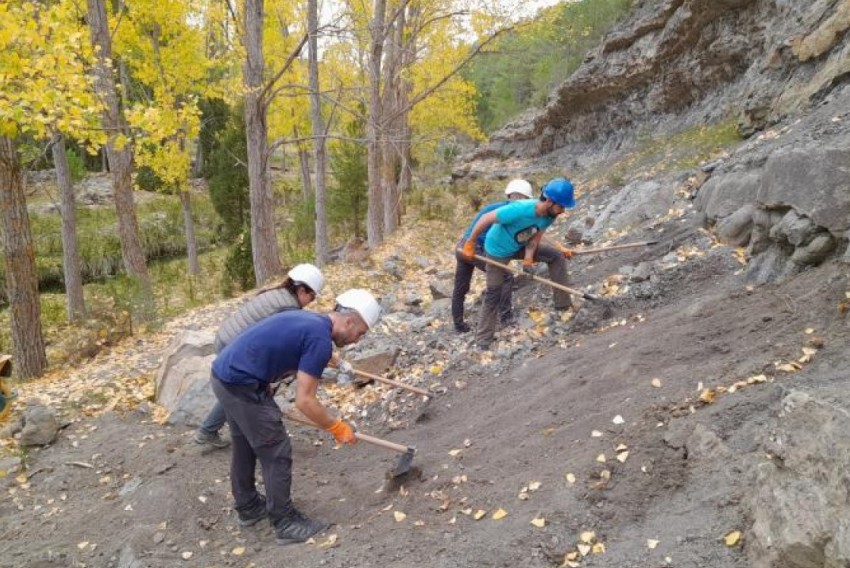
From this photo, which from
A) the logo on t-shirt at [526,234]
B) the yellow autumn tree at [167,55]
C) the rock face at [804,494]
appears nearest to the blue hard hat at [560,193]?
the logo on t-shirt at [526,234]

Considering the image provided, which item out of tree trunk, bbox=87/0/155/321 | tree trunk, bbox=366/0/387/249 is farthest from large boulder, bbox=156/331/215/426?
tree trunk, bbox=366/0/387/249

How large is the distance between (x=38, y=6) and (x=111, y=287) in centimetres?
443

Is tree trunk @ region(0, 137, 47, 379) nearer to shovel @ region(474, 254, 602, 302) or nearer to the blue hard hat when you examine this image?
shovel @ region(474, 254, 602, 302)

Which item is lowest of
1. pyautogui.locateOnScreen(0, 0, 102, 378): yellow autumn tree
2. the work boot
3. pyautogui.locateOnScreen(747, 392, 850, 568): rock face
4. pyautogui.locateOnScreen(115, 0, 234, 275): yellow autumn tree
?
the work boot

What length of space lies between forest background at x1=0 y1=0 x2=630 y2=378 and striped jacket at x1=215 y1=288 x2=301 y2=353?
2.15m

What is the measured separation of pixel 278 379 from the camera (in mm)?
3754

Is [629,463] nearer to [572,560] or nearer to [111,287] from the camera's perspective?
[572,560]

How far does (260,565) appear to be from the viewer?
11.9 feet

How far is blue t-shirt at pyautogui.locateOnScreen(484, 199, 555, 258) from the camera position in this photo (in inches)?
227

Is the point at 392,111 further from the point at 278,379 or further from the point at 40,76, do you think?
the point at 278,379

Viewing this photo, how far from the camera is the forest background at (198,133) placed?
6.20 metres

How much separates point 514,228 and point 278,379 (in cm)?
306

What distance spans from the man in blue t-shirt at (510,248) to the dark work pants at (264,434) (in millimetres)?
2710

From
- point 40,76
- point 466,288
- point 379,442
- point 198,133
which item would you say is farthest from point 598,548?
point 198,133
